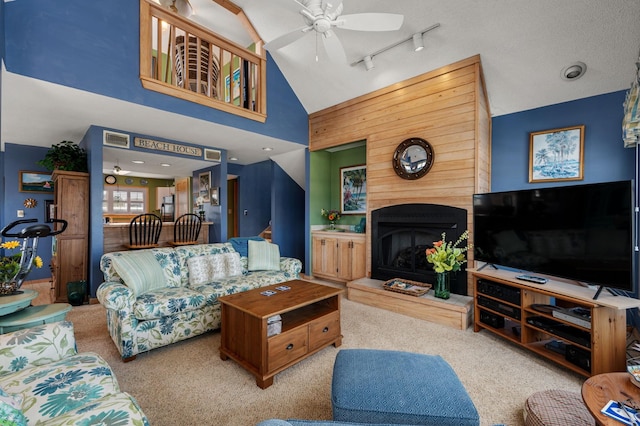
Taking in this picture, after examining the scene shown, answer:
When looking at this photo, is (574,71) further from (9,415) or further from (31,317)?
(31,317)

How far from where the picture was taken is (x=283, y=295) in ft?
7.82

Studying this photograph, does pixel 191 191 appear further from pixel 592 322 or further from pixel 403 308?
pixel 592 322

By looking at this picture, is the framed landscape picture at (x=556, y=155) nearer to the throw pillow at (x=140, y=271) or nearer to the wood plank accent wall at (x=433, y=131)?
the wood plank accent wall at (x=433, y=131)

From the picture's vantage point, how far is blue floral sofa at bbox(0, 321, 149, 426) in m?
0.90

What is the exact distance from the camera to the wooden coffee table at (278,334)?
6.31 feet

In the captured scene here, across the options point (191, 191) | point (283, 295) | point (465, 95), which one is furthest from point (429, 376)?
point (191, 191)

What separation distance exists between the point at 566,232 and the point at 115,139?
518cm

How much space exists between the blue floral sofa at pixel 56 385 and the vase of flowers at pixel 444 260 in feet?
9.39

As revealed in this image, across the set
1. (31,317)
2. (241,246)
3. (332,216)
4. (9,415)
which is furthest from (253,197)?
(9,415)

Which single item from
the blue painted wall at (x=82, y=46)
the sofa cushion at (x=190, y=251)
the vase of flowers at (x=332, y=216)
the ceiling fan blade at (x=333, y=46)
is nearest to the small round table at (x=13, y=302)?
the sofa cushion at (x=190, y=251)

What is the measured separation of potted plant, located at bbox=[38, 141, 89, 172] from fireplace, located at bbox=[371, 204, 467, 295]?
417cm

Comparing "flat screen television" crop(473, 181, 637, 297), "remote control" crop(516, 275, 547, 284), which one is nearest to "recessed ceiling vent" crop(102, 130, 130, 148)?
"flat screen television" crop(473, 181, 637, 297)

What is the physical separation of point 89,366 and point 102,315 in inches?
95.2

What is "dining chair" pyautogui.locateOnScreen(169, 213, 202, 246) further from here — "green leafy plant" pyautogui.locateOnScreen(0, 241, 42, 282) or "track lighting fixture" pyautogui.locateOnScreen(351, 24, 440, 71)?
"track lighting fixture" pyautogui.locateOnScreen(351, 24, 440, 71)
